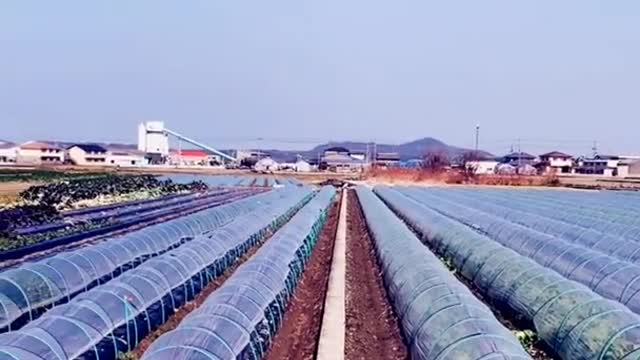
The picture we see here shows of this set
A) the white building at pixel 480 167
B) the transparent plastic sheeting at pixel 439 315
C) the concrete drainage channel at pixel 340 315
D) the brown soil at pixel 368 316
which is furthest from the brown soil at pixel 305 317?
the white building at pixel 480 167

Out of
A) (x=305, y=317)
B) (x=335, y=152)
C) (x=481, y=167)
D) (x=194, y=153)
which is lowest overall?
(x=305, y=317)

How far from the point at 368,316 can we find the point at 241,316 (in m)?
3.44

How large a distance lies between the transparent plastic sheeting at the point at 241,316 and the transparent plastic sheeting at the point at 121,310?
0.81 meters

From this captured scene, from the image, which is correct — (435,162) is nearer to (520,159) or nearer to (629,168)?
(629,168)

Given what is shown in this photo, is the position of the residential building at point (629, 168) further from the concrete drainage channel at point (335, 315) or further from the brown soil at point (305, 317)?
the brown soil at point (305, 317)

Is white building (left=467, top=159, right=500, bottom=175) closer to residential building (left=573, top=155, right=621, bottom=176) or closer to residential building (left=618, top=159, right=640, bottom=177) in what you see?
residential building (left=573, top=155, right=621, bottom=176)

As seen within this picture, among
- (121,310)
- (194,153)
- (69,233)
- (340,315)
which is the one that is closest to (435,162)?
(69,233)

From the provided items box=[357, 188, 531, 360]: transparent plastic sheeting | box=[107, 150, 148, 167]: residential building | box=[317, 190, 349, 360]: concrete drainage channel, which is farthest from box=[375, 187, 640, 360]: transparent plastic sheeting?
box=[107, 150, 148, 167]: residential building

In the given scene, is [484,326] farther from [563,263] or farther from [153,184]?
[153,184]

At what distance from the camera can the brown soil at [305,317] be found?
27.3 feet

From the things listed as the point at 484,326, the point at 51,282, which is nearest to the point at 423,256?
the point at 484,326

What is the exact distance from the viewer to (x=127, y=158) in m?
93.4

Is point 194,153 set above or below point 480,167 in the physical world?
above

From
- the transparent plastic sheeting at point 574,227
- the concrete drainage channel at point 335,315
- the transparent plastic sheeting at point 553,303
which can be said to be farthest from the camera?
the transparent plastic sheeting at point 574,227
